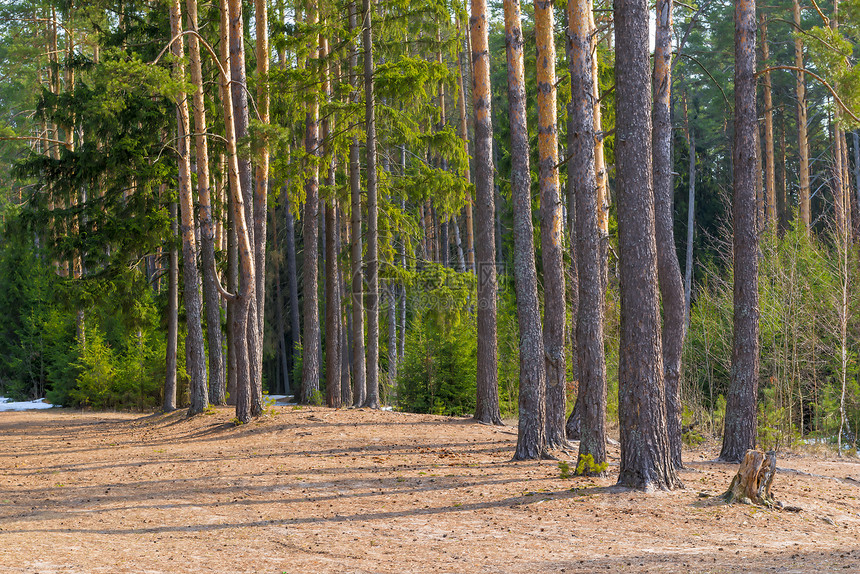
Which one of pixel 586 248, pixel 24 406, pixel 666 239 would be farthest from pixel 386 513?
pixel 24 406

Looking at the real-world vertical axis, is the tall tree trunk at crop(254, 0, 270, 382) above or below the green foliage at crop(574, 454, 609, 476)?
above

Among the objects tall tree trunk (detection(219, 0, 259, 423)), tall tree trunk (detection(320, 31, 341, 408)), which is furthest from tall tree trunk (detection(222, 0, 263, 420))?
tall tree trunk (detection(320, 31, 341, 408))

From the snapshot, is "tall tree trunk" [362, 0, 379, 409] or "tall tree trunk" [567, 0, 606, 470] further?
"tall tree trunk" [362, 0, 379, 409]

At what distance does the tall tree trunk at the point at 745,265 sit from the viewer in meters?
9.66

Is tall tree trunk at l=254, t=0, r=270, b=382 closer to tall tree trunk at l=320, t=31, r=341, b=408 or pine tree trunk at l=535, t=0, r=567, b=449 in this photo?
tall tree trunk at l=320, t=31, r=341, b=408

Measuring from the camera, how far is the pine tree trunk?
915 centimetres

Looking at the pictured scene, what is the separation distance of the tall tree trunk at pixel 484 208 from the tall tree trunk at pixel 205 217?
4618 mm

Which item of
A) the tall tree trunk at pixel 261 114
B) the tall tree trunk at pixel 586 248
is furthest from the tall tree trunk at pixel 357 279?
the tall tree trunk at pixel 586 248

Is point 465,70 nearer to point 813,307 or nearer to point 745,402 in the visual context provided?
point 813,307

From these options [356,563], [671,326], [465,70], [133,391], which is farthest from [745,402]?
[465,70]

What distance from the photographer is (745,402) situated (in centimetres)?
970

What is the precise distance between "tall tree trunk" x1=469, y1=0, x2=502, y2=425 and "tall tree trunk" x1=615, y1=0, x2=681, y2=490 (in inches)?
154

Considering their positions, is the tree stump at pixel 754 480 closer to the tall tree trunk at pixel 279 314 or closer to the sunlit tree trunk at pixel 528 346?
the sunlit tree trunk at pixel 528 346

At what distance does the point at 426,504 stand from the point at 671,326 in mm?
4238
